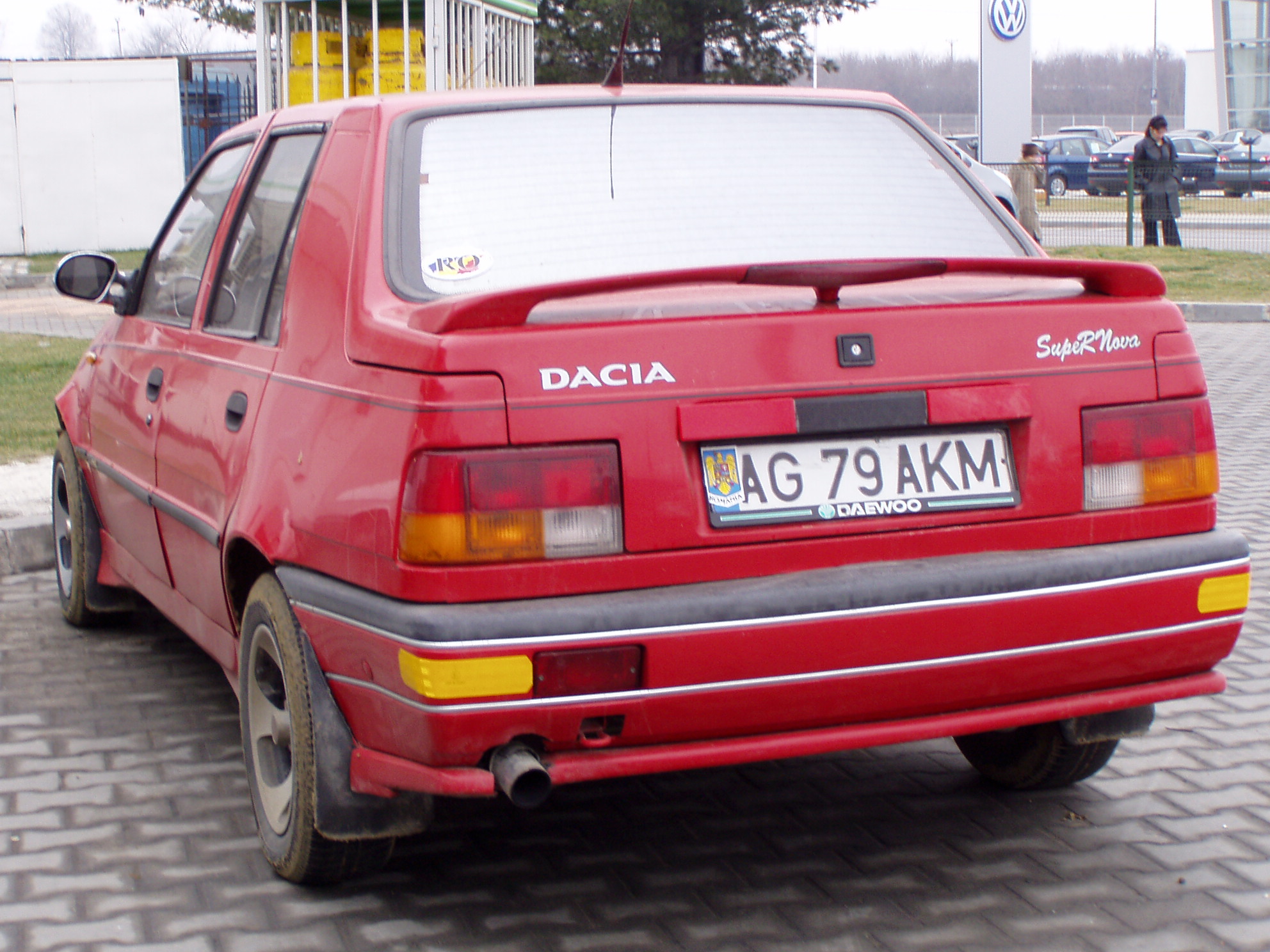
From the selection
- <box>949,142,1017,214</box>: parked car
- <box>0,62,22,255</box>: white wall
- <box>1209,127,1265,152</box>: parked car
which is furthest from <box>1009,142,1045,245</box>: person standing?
<box>1209,127,1265,152</box>: parked car

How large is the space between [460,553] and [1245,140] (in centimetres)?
4609

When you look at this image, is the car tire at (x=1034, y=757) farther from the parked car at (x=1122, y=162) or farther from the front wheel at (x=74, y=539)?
the parked car at (x=1122, y=162)

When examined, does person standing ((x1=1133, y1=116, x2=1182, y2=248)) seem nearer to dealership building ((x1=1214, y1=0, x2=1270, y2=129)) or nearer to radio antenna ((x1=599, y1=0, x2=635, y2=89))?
radio antenna ((x1=599, y1=0, x2=635, y2=89))

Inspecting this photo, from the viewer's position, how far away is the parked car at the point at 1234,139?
43797mm

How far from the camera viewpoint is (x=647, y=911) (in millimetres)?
3180

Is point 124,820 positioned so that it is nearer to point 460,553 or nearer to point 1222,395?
point 460,553

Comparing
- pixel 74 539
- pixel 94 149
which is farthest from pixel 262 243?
pixel 94 149

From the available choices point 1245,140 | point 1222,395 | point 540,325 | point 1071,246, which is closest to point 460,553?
point 540,325

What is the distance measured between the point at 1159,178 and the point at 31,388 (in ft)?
54.7

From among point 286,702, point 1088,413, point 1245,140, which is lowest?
point 286,702

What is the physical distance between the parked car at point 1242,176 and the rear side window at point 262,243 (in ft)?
101

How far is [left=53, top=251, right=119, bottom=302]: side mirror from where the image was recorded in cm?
467

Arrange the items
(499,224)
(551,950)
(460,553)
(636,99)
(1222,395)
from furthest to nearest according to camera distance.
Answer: (1222,395) → (636,99) → (499,224) → (551,950) → (460,553)

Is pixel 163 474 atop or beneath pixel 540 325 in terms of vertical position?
beneath
